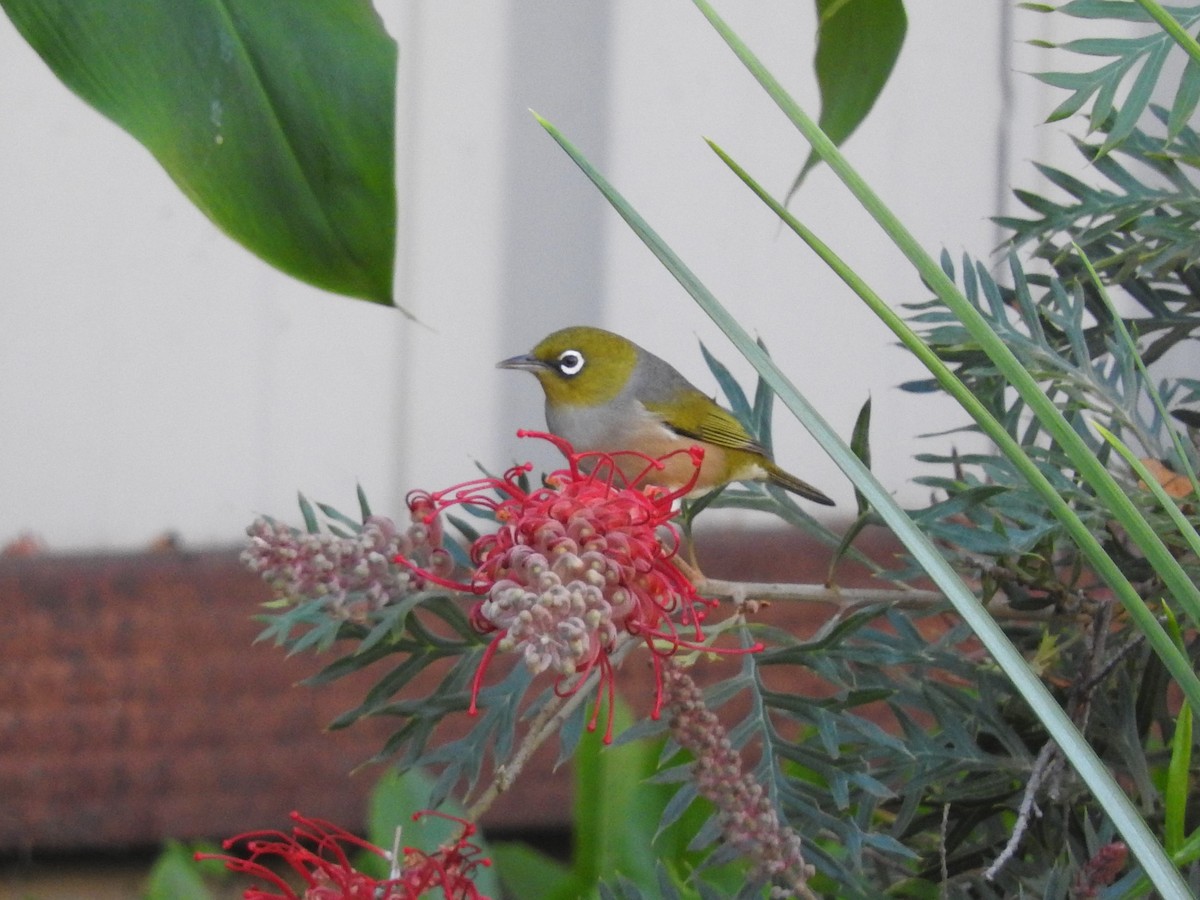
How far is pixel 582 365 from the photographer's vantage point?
0.93m

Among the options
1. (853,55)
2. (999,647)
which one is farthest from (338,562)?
(853,55)

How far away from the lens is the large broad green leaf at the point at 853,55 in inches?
19.5

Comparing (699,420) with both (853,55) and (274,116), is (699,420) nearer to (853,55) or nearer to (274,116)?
(853,55)

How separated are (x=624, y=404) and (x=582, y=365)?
5 centimetres

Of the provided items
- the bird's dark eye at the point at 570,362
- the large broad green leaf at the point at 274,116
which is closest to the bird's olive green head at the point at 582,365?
the bird's dark eye at the point at 570,362

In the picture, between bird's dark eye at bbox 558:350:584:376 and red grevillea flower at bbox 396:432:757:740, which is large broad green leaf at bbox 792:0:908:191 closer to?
red grevillea flower at bbox 396:432:757:740

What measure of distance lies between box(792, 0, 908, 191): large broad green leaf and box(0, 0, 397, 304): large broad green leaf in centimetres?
18

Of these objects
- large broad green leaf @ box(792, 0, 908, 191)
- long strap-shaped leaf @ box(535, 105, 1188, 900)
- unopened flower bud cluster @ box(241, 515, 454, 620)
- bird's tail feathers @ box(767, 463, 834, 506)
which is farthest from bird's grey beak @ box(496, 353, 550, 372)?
long strap-shaped leaf @ box(535, 105, 1188, 900)

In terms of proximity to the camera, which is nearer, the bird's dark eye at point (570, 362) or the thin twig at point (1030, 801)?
the thin twig at point (1030, 801)

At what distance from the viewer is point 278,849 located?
42cm

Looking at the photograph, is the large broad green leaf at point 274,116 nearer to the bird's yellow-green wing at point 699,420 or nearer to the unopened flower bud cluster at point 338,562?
the unopened flower bud cluster at point 338,562

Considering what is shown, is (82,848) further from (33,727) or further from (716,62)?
(716,62)

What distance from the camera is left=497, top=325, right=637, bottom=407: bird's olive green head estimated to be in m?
0.92

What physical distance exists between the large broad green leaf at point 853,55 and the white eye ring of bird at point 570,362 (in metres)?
0.41
